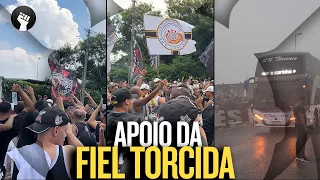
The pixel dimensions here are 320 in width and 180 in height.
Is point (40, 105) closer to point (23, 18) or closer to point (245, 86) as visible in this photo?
point (23, 18)

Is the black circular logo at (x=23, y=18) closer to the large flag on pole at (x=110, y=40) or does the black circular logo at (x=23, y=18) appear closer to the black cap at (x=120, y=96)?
the large flag on pole at (x=110, y=40)

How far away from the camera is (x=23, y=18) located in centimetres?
209

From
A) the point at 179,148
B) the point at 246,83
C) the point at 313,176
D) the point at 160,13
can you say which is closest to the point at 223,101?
the point at 246,83

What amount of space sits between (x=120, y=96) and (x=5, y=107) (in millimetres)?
784

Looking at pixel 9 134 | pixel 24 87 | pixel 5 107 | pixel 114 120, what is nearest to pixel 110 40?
pixel 114 120

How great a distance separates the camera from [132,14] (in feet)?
6.98

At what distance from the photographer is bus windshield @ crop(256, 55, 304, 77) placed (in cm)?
223

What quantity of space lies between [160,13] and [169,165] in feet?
3.28

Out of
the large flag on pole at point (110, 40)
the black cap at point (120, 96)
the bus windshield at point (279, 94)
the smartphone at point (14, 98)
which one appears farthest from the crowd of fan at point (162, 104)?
the smartphone at point (14, 98)

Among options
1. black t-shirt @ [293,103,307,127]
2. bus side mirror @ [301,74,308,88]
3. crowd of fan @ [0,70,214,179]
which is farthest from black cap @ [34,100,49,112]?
bus side mirror @ [301,74,308,88]

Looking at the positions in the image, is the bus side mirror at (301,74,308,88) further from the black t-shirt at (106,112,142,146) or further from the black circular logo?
the black circular logo

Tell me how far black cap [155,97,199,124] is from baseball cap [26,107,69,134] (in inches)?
24.3

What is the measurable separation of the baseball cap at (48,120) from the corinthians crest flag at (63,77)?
0.55ft

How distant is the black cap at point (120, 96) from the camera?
212cm
